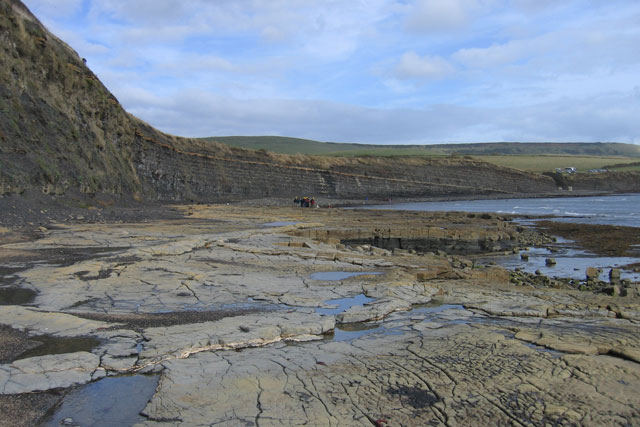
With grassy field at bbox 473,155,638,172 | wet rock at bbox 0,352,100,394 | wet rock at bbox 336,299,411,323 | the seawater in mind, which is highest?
grassy field at bbox 473,155,638,172

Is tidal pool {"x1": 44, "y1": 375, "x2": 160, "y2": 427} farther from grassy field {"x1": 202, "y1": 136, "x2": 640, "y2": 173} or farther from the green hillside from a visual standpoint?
the green hillside

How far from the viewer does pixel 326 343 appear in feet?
21.2

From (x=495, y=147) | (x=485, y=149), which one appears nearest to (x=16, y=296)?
(x=485, y=149)

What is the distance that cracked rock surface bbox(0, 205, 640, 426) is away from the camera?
4.64 metres

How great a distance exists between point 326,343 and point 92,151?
2714cm

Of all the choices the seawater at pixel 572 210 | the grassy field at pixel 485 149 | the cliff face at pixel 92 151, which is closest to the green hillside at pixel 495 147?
the grassy field at pixel 485 149

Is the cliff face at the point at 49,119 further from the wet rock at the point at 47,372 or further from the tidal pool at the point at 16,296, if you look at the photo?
the wet rock at the point at 47,372

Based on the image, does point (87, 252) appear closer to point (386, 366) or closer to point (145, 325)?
point (145, 325)

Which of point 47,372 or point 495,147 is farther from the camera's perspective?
point 495,147

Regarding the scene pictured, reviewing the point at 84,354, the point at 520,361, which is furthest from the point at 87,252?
the point at 520,361

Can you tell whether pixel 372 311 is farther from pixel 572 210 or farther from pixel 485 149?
pixel 485 149

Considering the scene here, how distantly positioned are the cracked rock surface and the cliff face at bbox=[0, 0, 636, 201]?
1316 centimetres

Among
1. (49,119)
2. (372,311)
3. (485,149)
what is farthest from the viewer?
(485,149)

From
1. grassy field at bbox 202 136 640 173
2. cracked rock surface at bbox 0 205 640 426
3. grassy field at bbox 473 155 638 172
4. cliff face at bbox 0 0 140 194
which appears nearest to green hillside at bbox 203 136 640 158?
grassy field at bbox 202 136 640 173
